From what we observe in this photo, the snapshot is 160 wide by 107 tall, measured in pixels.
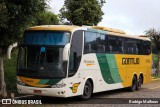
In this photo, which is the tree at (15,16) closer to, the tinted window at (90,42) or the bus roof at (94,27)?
the bus roof at (94,27)

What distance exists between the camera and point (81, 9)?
27172 mm

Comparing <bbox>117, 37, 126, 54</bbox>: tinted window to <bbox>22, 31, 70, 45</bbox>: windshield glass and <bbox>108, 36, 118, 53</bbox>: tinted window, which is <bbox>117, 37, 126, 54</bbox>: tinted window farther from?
<bbox>22, 31, 70, 45</bbox>: windshield glass

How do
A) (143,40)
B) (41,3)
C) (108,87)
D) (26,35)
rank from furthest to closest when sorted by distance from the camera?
(143,40) → (108,87) → (26,35) → (41,3)

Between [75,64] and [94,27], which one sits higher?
[94,27]

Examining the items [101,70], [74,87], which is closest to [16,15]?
[74,87]

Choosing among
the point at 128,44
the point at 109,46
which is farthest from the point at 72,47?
the point at 128,44

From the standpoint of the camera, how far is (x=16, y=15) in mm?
15430

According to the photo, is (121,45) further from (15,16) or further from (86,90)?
(15,16)

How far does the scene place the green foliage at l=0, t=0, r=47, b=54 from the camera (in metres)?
14.4

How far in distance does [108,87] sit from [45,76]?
4.97 meters

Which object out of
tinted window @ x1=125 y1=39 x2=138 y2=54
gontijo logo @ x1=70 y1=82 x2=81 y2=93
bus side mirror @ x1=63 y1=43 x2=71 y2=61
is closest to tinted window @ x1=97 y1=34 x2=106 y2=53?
gontijo logo @ x1=70 y1=82 x2=81 y2=93

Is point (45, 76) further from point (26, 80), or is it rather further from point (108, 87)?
point (108, 87)

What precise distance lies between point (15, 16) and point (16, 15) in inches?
2.3

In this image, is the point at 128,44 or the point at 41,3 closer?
the point at 41,3
